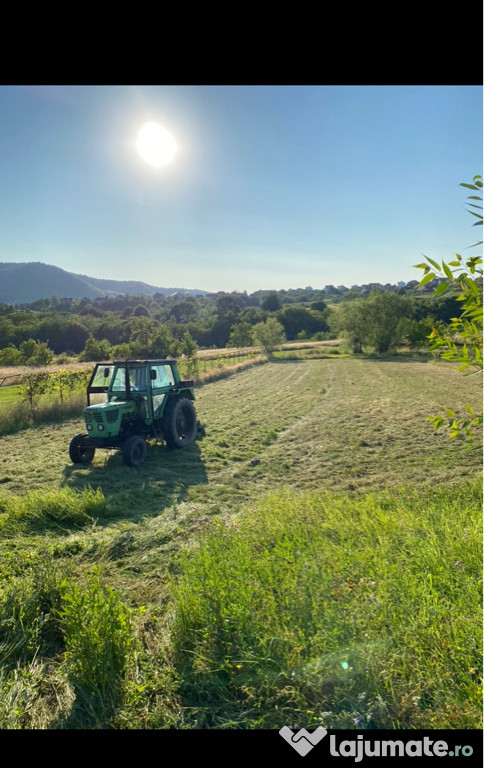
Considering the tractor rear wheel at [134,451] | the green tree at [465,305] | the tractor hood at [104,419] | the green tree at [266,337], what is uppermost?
the green tree at [266,337]

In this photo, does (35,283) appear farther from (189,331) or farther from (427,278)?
(427,278)

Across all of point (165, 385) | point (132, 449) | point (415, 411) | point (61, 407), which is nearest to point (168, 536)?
point (132, 449)

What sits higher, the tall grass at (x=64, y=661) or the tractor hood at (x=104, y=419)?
the tractor hood at (x=104, y=419)

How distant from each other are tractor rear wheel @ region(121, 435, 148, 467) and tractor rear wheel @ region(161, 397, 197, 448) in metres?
0.85

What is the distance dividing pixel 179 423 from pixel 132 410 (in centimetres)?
139

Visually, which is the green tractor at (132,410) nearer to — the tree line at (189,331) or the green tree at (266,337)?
the tree line at (189,331)

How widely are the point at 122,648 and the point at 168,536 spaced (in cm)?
215

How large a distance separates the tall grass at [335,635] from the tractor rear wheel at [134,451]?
4593 mm

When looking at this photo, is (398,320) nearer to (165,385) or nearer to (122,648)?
(165,385)

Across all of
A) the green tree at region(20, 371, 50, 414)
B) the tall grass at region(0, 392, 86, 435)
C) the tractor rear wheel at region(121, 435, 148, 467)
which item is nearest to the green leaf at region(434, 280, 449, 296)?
the tractor rear wheel at region(121, 435, 148, 467)

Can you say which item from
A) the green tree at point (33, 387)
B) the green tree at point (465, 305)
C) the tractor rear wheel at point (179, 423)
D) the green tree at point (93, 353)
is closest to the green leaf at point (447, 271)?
the green tree at point (465, 305)

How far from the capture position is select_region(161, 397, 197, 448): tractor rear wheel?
334 inches

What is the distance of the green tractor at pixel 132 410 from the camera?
7422 millimetres

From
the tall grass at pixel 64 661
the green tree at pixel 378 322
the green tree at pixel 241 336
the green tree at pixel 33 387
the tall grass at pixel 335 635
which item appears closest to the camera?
the tall grass at pixel 335 635
